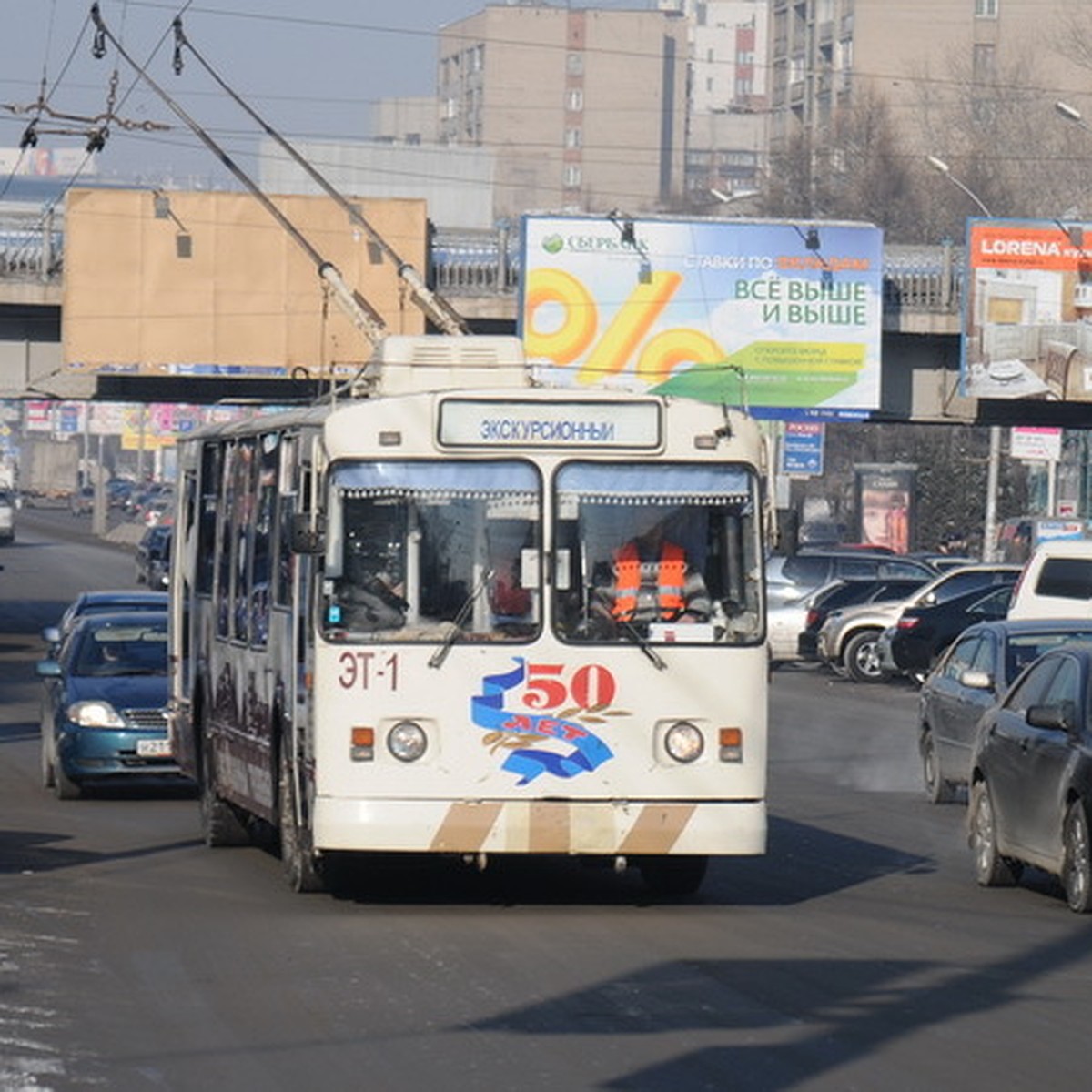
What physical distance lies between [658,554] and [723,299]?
126 ft

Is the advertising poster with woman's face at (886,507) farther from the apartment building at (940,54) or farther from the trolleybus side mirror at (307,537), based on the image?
the apartment building at (940,54)

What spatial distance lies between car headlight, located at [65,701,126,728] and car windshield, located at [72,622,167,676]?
79cm

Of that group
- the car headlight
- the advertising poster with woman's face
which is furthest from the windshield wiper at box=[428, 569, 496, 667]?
the advertising poster with woman's face

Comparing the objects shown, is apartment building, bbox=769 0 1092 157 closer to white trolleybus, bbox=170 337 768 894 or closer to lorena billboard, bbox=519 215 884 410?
lorena billboard, bbox=519 215 884 410

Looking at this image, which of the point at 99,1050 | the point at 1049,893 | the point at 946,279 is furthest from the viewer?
the point at 946,279

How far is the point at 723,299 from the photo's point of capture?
2045 inches

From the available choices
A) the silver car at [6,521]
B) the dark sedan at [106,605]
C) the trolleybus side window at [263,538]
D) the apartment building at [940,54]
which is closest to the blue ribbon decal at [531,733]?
the trolleybus side window at [263,538]

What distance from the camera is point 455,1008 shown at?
10.4 meters

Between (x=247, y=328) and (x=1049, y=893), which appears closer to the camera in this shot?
(x=1049, y=893)

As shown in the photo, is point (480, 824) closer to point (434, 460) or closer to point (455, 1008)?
point (434, 460)

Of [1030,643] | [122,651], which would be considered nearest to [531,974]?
[1030,643]

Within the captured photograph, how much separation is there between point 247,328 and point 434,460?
36.1m

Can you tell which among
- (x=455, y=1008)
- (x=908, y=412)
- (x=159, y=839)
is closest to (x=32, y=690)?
(x=159, y=839)

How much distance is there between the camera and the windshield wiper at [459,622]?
1353 cm
